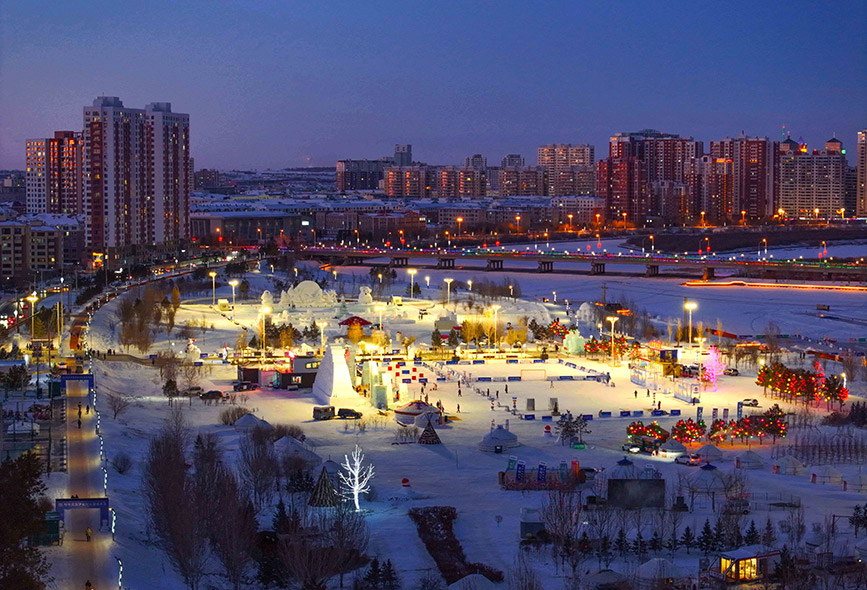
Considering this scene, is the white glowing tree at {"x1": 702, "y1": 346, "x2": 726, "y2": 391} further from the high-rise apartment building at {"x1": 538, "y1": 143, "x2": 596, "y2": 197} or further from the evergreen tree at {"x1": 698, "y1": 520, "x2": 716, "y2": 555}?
the high-rise apartment building at {"x1": 538, "y1": 143, "x2": 596, "y2": 197}

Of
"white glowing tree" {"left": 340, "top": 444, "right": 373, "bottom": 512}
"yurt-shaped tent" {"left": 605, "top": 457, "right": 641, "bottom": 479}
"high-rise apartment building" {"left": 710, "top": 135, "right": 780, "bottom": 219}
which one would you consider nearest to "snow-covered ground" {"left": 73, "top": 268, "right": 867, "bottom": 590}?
"white glowing tree" {"left": 340, "top": 444, "right": 373, "bottom": 512}

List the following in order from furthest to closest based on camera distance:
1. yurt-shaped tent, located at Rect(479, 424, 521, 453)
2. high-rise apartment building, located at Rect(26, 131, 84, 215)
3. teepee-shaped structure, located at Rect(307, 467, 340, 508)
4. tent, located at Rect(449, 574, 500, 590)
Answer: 1. high-rise apartment building, located at Rect(26, 131, 84, 215)
2. yurt-shaped tent, located at Rect(479, 424, 521, 453)
3. teepee-shaped structure, located at Rect(307, 467, 340, 508)
4. tent, located at Rect(449, 574, 500, 590)

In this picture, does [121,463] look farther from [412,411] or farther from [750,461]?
[750,461]

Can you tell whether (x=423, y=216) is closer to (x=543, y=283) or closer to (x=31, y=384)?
(x=543, y=283)

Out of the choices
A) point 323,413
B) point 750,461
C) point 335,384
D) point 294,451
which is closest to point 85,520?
point 294,451

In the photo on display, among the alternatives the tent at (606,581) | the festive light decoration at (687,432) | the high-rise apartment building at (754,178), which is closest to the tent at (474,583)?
the tent at (606,581)

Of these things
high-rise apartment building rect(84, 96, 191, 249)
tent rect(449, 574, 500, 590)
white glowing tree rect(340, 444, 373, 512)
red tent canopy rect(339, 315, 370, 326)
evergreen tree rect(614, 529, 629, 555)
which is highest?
high-rise apartment building rect(84, 96, 191, 249)

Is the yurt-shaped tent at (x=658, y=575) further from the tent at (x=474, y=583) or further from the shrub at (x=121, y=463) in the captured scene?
the shrub at (x=121, y=463)
